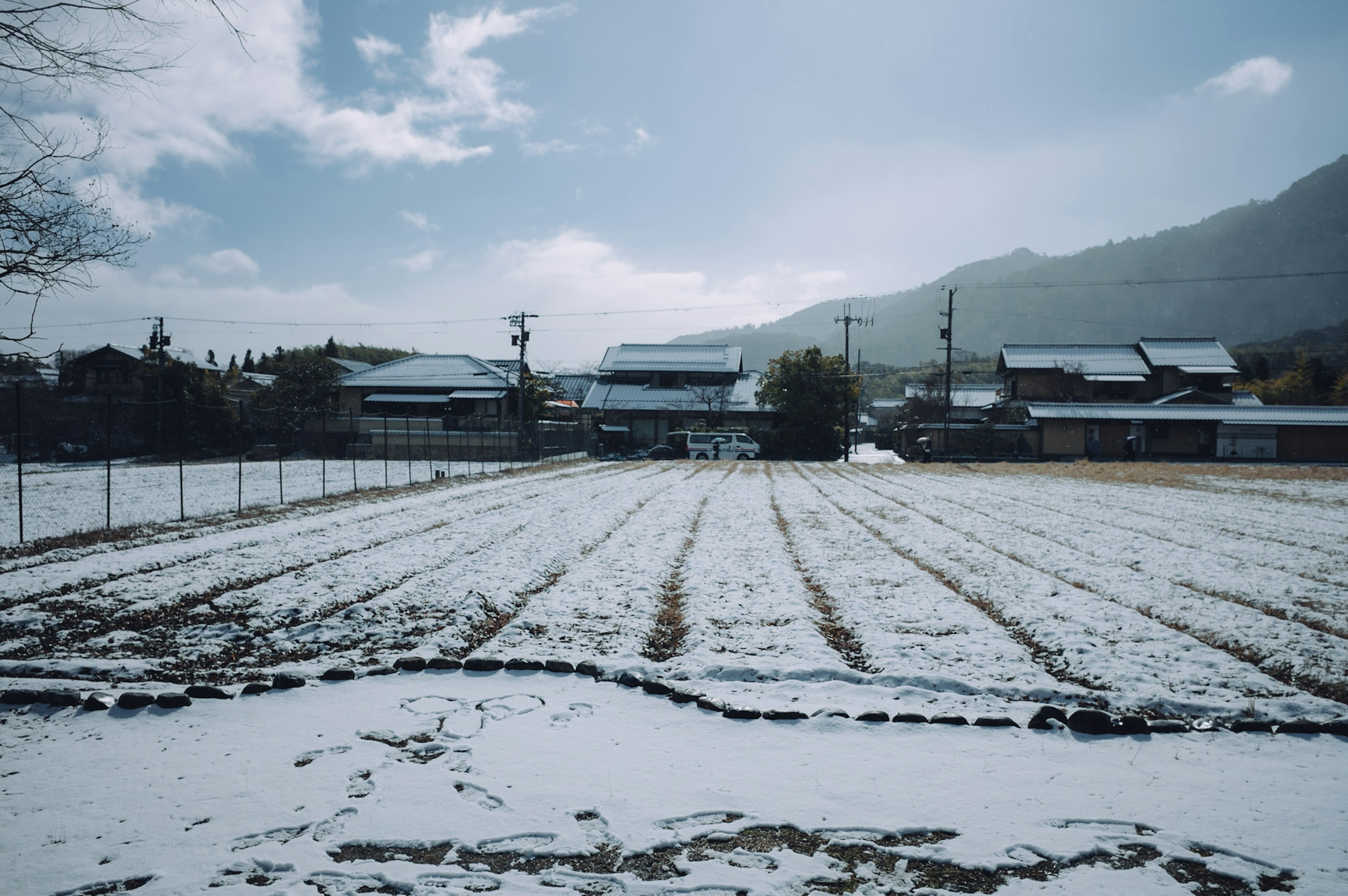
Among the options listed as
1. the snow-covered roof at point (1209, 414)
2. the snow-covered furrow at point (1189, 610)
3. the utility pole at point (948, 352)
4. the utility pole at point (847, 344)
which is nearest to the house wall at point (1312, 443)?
the snow-covered roof at point (1209, 414)

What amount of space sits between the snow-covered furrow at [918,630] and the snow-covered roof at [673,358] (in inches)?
1417

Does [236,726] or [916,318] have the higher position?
[916,318]

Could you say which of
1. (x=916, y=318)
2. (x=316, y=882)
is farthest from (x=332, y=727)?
(x=916, y=318)

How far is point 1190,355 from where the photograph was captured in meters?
43.6

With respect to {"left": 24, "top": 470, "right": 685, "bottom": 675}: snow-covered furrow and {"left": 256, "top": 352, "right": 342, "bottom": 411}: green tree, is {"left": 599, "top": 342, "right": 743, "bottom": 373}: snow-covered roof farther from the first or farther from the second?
{"left": 24, "top": 470, "right": 685, "bottom": 675}: snow-covered furrow

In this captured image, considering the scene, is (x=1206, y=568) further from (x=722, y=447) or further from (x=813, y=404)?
(x=813, y=404)

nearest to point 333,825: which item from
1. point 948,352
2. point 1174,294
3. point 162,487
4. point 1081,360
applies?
point 162,487

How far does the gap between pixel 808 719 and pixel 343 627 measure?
372cm

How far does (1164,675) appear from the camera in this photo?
421 cm

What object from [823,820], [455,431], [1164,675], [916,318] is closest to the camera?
[823,820]

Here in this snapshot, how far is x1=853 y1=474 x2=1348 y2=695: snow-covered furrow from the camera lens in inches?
173

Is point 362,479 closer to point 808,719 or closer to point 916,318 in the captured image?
point 808,719

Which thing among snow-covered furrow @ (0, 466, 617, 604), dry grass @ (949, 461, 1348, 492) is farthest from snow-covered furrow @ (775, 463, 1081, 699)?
dry grass @ (949, 461, 1348, 492)

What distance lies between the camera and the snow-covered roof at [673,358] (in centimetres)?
4419
